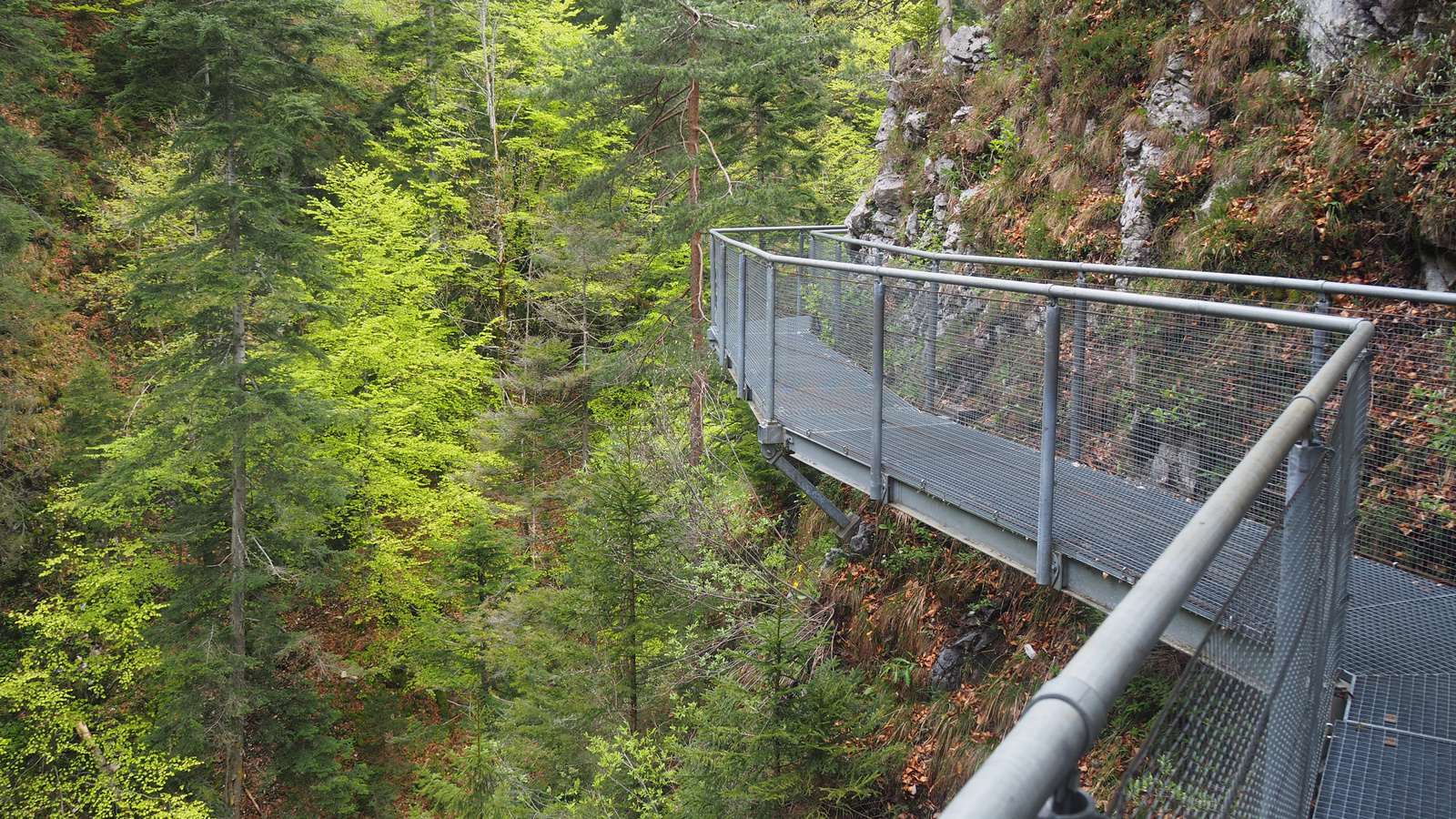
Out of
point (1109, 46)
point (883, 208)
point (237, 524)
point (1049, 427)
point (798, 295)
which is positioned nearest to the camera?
point (1049, 427)

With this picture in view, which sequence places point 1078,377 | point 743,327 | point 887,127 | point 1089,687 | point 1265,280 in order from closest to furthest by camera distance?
point 1089,687
point 1078,377
point 1265,280
point 743,327
point 887,127

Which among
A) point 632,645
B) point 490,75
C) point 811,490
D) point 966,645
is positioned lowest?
point 632,645

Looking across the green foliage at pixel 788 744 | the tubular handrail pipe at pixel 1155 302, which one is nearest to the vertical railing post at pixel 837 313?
the tubular handrail pipe at pixel 1155 302

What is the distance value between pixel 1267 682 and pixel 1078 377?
8.16ft

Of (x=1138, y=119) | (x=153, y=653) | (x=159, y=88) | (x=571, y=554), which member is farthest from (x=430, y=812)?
(x=1138, y=119)

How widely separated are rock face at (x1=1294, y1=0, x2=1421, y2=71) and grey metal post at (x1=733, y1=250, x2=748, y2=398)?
15.5 feet

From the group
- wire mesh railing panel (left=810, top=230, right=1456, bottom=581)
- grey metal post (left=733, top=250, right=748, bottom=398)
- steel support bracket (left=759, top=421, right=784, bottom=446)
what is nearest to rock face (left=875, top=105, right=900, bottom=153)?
grey metal post (left=733, top=250, right=748, bottom=398)

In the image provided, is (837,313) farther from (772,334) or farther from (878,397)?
(878,397)

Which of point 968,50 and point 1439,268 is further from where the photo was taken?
point 968,50

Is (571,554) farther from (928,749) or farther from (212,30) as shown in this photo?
(212,30)

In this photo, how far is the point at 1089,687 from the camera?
2.93 feet

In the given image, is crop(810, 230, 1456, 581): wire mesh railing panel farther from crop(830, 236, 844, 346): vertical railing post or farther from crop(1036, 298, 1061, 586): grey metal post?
crop(830, 236, 844, 346): vertical railing post

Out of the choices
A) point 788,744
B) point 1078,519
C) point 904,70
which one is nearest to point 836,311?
point 1078,519

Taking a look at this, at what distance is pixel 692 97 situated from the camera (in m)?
15.9
